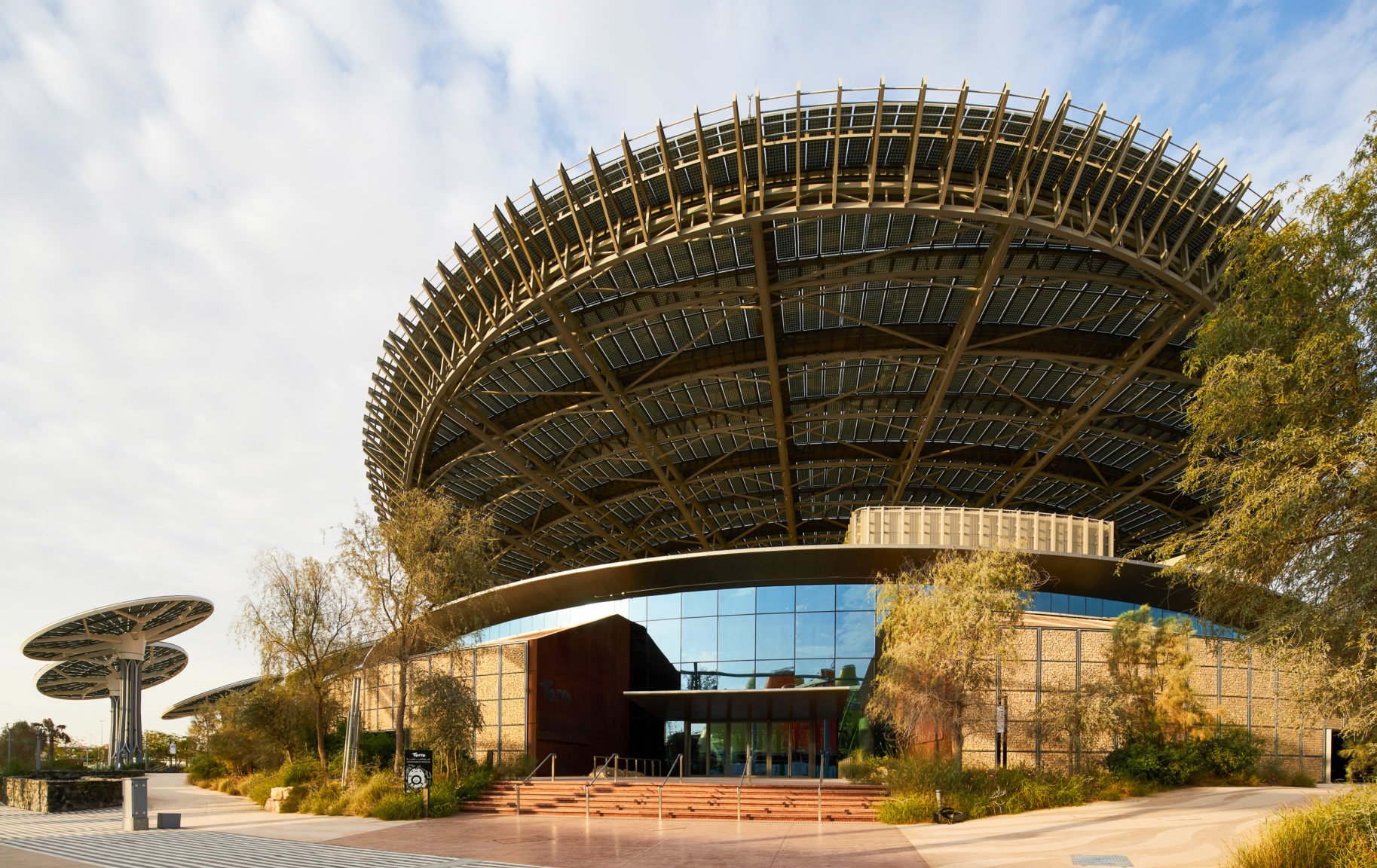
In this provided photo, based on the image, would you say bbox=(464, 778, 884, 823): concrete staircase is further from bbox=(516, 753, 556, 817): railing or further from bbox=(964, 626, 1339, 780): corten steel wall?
bbox=(964, 626, 1339, 780): corten steel wall

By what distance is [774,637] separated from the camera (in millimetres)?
35188

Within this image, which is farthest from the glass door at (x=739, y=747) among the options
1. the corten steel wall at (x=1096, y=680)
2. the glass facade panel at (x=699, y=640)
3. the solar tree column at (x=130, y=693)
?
the solar tree column at (x=130, y=693)

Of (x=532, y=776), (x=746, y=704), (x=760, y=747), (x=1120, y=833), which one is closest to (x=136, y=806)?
(x=532, y=776)

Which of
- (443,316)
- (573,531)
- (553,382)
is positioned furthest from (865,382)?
(573,531)

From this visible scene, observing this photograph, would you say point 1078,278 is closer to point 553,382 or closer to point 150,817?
point 553,382

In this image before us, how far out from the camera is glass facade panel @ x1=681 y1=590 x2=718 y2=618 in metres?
36.6

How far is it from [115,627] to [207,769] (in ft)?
70.7

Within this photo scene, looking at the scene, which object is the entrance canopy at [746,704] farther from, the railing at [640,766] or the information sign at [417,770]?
the information sign at [417,770]

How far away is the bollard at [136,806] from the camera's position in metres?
22.7

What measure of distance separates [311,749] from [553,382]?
1824 cm

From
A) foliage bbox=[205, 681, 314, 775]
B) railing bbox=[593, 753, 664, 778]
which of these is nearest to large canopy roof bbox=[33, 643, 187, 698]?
foliage bbox=[205, 681, 314, 775]

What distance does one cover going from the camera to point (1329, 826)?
1297cm

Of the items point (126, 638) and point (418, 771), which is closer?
point (418, 771)

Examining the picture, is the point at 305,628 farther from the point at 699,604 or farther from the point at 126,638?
the point at 126,638
